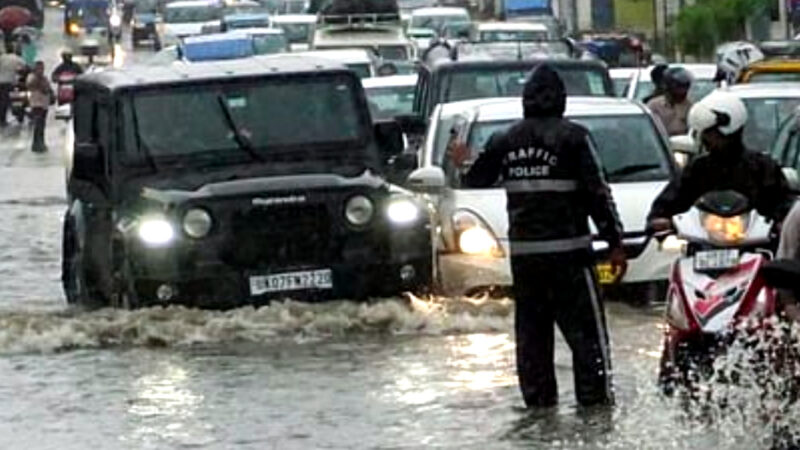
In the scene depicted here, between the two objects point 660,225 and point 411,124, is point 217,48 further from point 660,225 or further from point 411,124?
point 660,225

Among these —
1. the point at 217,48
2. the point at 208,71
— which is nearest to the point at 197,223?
the point at 208,71

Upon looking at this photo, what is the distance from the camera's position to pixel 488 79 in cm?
2567

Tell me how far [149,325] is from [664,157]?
4.46 m

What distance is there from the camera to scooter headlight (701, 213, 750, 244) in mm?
11234

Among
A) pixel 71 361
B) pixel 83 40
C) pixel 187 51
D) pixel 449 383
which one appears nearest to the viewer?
pixel 449 383

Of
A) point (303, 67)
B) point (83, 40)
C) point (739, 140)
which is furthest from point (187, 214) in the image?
point (83, 40)

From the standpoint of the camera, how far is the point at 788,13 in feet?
184

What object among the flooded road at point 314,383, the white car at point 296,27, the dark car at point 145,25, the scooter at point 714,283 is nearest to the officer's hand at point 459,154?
the flooded road at point 314,383

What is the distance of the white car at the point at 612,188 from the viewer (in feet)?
58.1

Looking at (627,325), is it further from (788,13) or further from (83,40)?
(83,40)

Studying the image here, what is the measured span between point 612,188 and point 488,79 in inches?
291

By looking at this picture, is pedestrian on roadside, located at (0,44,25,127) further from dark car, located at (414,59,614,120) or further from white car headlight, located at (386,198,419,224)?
white car headlight, located at (386,198,419,224)

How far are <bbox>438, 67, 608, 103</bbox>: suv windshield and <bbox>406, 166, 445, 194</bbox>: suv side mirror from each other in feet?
21.0

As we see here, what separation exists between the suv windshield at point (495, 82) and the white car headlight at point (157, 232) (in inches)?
332
